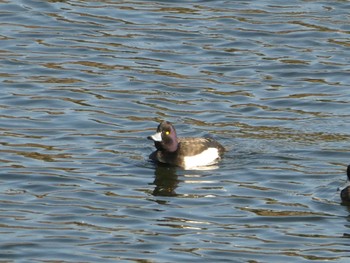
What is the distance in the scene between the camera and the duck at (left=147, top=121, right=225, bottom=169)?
19.0m

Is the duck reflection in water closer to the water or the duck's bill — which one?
the water

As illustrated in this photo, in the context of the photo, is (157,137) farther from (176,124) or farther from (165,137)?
(176,124)

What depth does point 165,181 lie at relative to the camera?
59.8 ft

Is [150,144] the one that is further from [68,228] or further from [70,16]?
[70,16]

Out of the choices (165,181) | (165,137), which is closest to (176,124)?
(165,137)

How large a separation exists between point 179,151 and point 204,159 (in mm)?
423

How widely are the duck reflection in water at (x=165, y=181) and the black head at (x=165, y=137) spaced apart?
0.28m

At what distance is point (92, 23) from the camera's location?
26.0 metres

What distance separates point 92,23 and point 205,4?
8.07ft

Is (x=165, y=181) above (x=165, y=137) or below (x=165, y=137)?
below

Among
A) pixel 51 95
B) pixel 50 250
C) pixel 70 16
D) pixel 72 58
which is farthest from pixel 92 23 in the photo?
pixel 50 250

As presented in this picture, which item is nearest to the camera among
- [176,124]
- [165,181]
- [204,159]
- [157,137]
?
[165,181]

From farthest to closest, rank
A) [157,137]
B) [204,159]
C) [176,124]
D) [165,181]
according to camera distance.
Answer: [176,124]
[157,137]
[204,159]
[165,181]

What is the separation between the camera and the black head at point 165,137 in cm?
1911
